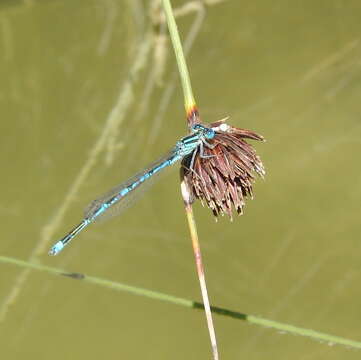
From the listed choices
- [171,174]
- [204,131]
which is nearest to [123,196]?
[204,131]

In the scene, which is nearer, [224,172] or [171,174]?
[224,172]

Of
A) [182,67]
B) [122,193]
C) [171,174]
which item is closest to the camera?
[182,67]

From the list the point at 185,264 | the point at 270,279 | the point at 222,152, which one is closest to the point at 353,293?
the point at 270,279

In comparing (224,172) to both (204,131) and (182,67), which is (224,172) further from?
(182,67)

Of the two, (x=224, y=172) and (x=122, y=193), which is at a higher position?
(x=122, y=193)

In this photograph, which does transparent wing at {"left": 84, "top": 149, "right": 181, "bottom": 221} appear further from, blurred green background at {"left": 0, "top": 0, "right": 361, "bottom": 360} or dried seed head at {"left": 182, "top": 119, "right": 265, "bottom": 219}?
blurred green background at {"left": 0, "top": 0, "right": 361, "bottom": 360}

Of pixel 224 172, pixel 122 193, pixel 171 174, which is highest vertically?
pixel 171 174

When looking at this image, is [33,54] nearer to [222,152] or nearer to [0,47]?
[0,47]
